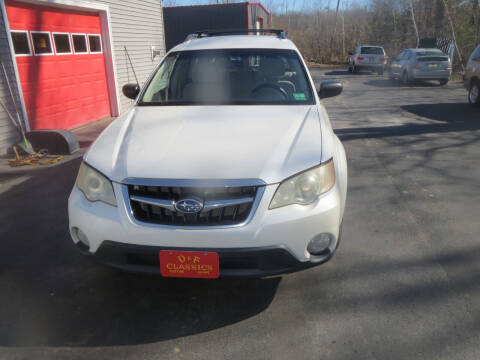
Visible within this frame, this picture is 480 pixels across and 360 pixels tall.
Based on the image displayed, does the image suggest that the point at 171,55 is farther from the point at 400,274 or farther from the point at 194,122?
the point at 400,274

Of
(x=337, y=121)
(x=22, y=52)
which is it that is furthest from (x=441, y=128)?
(x=22, y=52)

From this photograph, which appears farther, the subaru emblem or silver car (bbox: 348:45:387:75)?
silver car (bbox: 348:45:387:75)

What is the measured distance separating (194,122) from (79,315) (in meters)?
1.61

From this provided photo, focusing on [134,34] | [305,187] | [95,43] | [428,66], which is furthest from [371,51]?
[305,187]

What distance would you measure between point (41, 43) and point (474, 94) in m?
10.6

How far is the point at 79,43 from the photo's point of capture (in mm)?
9117

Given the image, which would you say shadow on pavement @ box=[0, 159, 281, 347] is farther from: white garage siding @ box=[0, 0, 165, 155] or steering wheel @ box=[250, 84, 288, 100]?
white garage siding @ box=[0, 0, 165, 155]

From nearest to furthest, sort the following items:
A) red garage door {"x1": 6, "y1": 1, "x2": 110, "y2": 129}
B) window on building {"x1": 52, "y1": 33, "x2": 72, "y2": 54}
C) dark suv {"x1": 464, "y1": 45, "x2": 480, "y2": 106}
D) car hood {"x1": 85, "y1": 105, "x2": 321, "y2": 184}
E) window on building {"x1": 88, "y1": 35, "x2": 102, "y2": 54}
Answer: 1. car hood {"x1": 85, "y1": 105, "x2": 321, "y2": 184}
2. red garage door {"x1": 6, "y1": 1, "x2": 110, "y2": 129}
3. window on building {"x1": 52, "y1": 33, "x2": 72, "y2": 54}
4. window on building {"x1": 88, "y1": 35, "x2": 102, "y2": 54}
5. dark suv {"x1": 464, "y1": 45, "x2": 480, "y2": 106}

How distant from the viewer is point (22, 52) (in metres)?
7.29

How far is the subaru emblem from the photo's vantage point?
2.35 metres

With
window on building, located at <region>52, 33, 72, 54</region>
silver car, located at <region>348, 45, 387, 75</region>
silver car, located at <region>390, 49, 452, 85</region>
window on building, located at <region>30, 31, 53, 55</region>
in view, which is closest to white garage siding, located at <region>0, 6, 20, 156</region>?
window on building, located at <region>30, 31, 53, 55</region>

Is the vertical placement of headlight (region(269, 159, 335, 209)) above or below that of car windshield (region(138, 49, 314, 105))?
below

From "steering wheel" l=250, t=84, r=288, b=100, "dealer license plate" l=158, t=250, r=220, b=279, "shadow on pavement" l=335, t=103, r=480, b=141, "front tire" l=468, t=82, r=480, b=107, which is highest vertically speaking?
"steering wheel" l=250, t=84, r=288, b=100

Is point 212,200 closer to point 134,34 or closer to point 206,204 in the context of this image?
point 206,204
